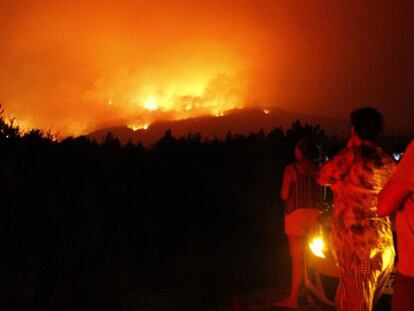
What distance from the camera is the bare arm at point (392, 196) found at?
2.86 m

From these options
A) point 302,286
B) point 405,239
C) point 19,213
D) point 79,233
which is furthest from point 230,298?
point 405,239

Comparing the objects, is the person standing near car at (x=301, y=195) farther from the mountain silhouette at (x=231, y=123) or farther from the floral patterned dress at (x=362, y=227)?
the mountain silhouette at (x=231, y=123)

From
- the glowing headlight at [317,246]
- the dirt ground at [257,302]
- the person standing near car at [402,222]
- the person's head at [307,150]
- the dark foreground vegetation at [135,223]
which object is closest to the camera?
the person standing near car at [402,222]

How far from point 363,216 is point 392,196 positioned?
0.96 meters

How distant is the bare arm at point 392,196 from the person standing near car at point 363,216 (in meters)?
0.82

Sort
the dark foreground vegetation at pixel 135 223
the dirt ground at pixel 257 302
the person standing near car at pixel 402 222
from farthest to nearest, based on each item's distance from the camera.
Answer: the dark foreground vegetation at pixel 135 223 < the dirt ground at pixel 257 302 < the person standing near car at pixel 402 222

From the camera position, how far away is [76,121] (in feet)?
105

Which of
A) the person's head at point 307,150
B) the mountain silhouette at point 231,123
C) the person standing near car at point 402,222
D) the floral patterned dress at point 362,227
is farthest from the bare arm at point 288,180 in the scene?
the mountain silhouette at point 231,123

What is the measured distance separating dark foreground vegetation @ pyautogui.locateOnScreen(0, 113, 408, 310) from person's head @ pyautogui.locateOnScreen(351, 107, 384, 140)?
92.1 inches

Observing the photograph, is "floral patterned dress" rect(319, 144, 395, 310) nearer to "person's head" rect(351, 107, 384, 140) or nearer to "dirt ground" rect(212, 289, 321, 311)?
"person's head" rect(351, 107, 384, 140)

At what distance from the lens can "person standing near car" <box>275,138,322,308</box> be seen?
18.3 ft

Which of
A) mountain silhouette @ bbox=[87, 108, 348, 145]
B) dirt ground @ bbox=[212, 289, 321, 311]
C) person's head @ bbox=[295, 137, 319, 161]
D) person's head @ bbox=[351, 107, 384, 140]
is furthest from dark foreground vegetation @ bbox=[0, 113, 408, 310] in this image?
mountain silhouette @ bbox=[87, 108, 348, 145]

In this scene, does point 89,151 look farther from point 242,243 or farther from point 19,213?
point 242,243

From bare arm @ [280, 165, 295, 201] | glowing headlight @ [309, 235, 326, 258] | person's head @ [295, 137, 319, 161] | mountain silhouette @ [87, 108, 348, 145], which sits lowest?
glowing headlight @ [309, 235, 326, 258]
